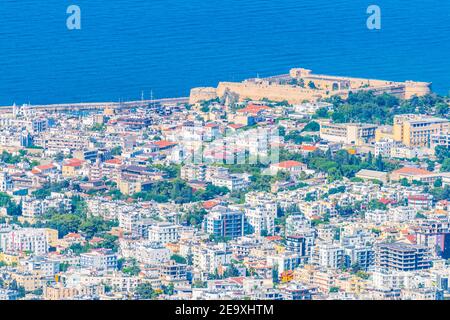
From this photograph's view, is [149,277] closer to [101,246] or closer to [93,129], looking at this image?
[101,246]

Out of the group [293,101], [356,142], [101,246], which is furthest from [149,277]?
[293,101]

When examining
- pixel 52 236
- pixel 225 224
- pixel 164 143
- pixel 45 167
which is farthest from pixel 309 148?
pixel 52 236

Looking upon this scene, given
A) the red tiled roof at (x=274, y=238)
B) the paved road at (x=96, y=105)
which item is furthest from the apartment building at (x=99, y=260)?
the paved road at (x=96, y=105)

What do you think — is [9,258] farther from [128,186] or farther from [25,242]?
[128,186]

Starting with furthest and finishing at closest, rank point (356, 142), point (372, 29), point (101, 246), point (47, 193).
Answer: point (372, 29), point (356, 142), point (47, 193), point (101, 246)

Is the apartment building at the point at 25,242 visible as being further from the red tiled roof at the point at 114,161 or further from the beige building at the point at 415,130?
the beige building at the point at 415,130

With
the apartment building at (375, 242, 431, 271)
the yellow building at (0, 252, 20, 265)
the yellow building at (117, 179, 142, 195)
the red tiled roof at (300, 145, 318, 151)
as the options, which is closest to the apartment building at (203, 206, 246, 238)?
the apartment building at (375, 242, 431, 271)
